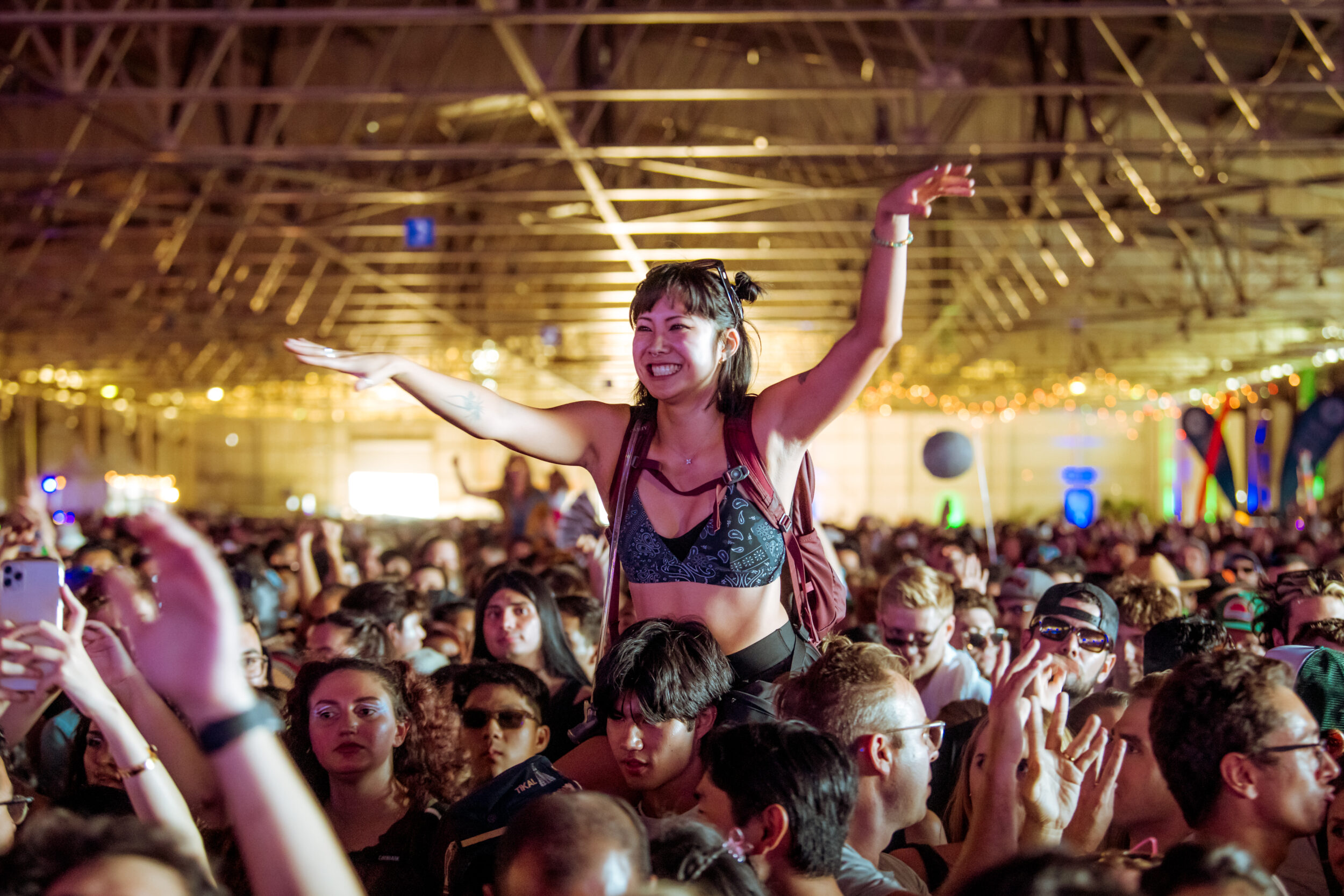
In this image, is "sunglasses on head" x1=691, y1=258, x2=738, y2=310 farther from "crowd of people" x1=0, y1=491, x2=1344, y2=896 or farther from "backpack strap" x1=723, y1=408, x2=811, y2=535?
"crowd of people" x1=0, y1=491, x2=1344, y2=896

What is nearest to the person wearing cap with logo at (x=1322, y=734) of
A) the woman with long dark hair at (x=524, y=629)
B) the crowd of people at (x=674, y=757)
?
the crowd of people at (x=674, y=757)

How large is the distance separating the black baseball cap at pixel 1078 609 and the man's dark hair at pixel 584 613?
204 cm

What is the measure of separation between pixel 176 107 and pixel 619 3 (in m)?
7.56

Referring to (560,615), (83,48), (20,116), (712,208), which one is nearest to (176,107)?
(83,48)

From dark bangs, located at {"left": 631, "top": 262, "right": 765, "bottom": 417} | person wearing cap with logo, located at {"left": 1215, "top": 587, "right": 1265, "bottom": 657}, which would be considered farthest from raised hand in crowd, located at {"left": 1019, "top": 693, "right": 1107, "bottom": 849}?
person wearing cap with logo, located at {"left": 1215, "top": 587, "right": 1265, "bottom": 657}

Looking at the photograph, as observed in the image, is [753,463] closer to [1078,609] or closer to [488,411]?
[488,411]

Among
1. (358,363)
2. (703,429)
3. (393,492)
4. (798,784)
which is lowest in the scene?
(798,784)

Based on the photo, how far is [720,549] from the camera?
120 inches

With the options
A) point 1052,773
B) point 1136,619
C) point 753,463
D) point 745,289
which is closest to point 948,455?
point 1136,619

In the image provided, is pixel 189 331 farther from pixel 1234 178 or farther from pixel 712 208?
pixel 1234 178

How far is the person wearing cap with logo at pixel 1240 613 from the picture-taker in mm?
5145

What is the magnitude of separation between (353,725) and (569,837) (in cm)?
161

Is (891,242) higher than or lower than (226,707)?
higher

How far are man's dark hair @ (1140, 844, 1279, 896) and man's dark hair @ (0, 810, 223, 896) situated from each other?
1329mm
